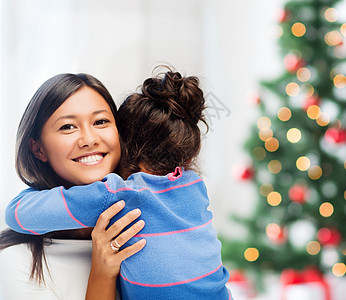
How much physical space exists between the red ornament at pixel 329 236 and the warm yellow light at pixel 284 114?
0.75m

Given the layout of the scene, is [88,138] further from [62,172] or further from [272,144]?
[272,144]

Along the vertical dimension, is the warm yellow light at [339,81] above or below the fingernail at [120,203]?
above

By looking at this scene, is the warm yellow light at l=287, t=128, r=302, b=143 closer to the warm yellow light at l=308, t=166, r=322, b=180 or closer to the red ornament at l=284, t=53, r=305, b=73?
the warm yellow light at l=308, t=166, r=322, b=180

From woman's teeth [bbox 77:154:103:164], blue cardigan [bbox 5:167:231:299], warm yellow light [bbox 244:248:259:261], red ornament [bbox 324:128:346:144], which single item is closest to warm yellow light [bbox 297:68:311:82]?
red ornament [bbox 324:128:346:144]

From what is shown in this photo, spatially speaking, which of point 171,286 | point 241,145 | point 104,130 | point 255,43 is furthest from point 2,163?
point 255,43

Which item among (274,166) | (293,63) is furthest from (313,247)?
(293,63)

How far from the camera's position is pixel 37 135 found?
121cm

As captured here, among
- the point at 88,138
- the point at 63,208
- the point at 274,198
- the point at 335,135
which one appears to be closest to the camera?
the point at 63,208

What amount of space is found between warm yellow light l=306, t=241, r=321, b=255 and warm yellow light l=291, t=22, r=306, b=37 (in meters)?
1.35

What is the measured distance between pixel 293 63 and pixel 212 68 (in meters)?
0.71

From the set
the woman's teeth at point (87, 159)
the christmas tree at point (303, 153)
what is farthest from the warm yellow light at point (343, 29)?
the woman's teeth at point (87, 159)

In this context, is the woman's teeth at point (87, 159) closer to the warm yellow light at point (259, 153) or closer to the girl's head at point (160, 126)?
the girl's head at point (160, 126)

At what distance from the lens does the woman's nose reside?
116 cm

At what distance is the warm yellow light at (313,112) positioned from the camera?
270 cm
